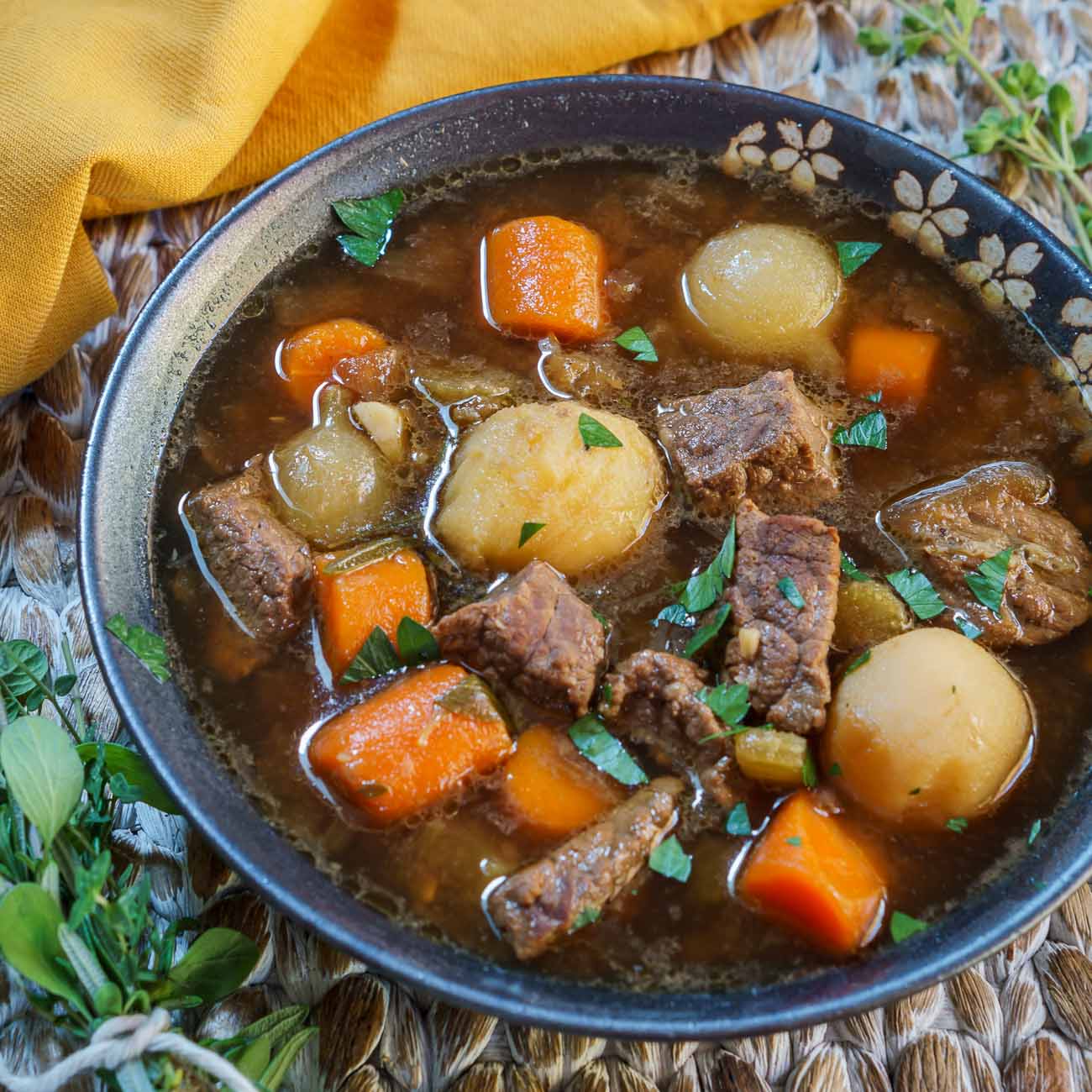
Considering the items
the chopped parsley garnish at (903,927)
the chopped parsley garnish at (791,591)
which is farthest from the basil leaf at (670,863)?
the chopped parsley garnish at (791,591)

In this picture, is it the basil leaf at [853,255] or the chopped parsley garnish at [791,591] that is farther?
the basil leaf at [853,255]

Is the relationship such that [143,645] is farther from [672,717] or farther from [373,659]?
[672,717]

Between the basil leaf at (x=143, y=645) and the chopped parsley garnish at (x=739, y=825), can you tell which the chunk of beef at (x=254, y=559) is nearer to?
the basil leaf at (x=143, y=645)

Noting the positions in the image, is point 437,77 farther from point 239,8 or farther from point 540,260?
point 540,260

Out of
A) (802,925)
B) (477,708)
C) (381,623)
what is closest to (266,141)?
(381,623)

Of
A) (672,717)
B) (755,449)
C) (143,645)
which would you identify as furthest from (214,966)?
(755,449)

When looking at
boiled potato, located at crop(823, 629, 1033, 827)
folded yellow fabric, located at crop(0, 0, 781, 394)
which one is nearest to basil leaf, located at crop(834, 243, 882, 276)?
folded yellow fabric, located at crop(0, 0, 781, 394)

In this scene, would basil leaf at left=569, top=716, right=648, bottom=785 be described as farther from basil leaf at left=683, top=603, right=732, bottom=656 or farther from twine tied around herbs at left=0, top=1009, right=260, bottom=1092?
twine tied around herbs at left=0, top=1009, right=260, bottom=1092
